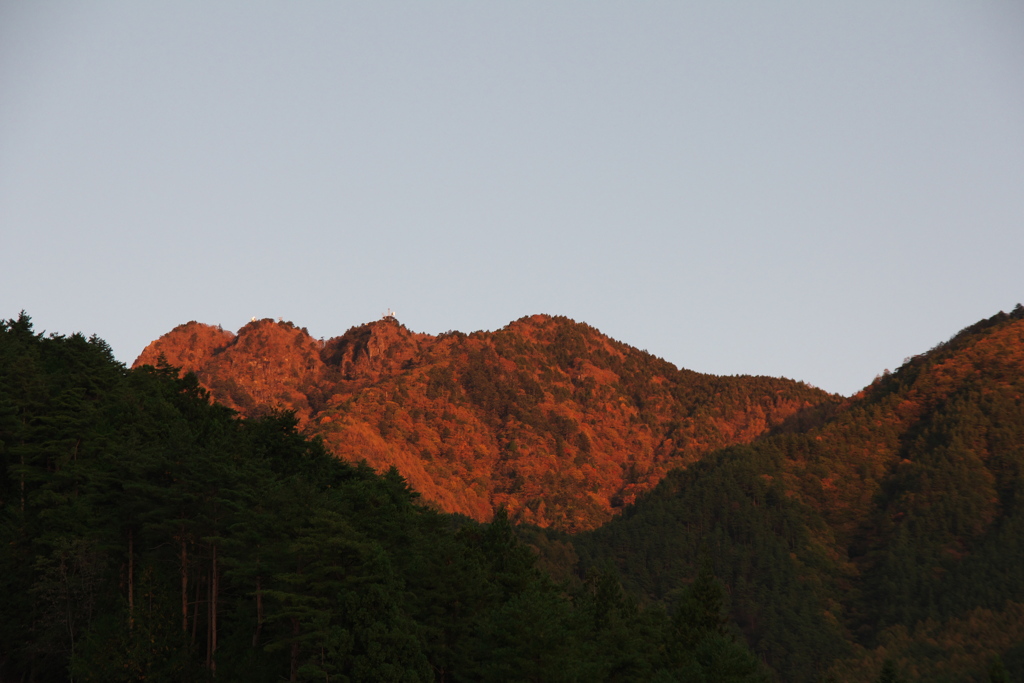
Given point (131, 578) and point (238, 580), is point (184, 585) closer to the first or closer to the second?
point (131, 578)

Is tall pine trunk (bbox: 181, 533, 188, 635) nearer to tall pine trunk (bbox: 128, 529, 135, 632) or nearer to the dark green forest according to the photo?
the dark green forest

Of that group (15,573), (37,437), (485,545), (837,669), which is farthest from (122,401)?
(837,669)

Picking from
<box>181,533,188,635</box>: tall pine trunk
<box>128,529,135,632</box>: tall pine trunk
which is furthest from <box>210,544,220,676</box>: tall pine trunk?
<box>128,529,135,632</box>: tall pine trunk

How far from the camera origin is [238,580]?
60.7 meters

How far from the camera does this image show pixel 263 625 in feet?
198

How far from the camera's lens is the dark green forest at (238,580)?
59.6 metres

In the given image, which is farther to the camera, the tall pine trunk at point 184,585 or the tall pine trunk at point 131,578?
the tall pine trunk at point 184,585

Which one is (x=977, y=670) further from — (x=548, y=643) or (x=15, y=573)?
(x=15, y=573)

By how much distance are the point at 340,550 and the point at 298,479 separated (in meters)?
7.16

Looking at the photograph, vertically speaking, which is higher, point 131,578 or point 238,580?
point 131,578

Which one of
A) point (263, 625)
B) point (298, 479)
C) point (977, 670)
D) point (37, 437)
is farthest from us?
point (977, 670)

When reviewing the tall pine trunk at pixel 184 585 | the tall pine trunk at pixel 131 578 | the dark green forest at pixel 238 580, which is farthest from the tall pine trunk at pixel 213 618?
the tall pine trunk at pixel 131 578

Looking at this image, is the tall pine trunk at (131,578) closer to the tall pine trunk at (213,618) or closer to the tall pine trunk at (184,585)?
the tall pine trunk at (184,585)

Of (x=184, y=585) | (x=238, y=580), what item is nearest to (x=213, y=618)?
(x=184, y=585)
